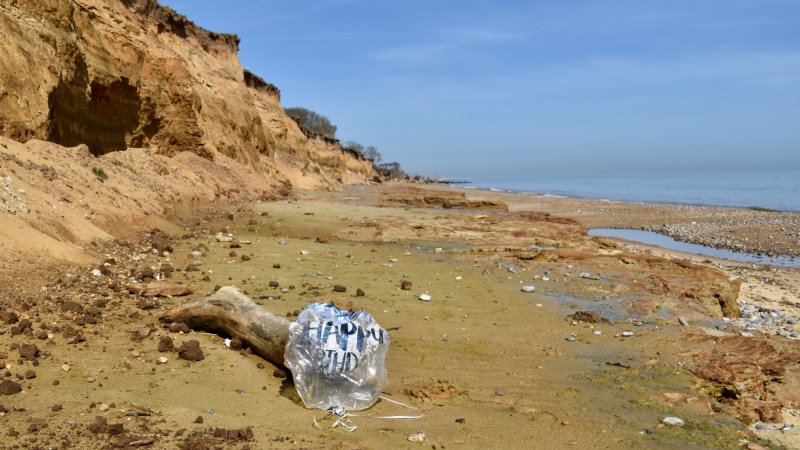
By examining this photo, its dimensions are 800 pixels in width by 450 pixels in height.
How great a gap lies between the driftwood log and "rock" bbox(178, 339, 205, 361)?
1.48 ft

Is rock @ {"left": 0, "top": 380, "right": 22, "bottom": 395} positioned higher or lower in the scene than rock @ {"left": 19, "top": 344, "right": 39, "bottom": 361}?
lower

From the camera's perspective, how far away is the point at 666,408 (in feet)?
15.7

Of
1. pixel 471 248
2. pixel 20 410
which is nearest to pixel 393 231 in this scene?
pixel 471 248

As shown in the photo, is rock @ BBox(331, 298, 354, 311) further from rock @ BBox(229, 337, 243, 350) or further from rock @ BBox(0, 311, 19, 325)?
rock @ BBox(0, 311, 19, 325)

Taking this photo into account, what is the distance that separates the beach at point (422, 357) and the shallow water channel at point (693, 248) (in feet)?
25.6

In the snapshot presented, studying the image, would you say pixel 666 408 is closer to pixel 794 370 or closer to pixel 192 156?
pixel 794 370

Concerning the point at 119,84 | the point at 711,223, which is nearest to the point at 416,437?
the point at 119,84

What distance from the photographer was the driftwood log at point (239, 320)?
494 cm

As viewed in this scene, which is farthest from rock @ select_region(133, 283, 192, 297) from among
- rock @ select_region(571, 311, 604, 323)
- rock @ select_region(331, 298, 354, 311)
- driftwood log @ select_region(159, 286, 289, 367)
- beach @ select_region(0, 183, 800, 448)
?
rock @ select_region(571, 311, 604, 323)

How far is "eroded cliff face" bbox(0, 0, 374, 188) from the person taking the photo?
10.9 metres

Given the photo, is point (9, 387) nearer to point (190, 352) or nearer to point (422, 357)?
point (190, 352)

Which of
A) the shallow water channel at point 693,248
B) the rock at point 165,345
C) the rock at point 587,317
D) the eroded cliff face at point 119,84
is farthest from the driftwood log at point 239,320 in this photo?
the shallow water channel at point 693,248

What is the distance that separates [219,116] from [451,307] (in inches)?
700

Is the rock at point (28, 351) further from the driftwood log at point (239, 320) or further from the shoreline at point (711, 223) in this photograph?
the shoreline at point (711, 223)
